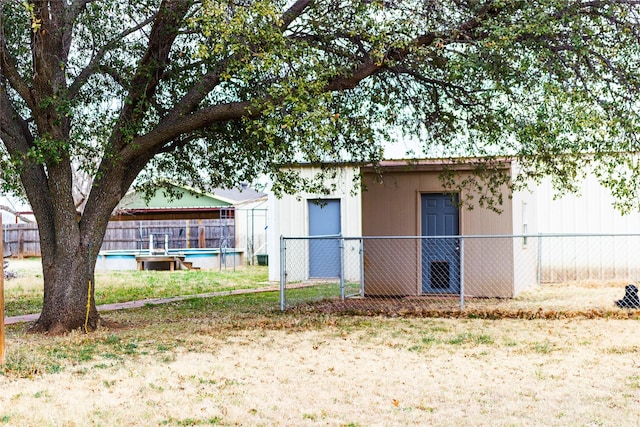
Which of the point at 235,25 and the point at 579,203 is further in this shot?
the point at 579,203

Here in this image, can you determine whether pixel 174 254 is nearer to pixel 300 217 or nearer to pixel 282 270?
pixel 300 217

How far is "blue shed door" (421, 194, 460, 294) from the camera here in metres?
14.8

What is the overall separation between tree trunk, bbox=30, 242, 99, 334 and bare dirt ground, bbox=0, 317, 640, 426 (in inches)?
26.1

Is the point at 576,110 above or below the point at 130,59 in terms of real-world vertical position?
below

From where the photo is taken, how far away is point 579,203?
1869 cm

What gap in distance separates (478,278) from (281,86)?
6980 millimetres

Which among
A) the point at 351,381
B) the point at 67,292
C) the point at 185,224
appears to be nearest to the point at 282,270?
the point at 67,292

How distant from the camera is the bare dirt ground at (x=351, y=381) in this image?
19.2 feet

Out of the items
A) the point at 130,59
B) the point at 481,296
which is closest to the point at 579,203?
the point at 481,296

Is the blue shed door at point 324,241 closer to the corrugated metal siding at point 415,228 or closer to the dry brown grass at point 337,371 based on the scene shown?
the corrugated metal siding at point 415,228

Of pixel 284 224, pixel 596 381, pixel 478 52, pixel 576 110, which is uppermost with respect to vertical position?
pixel 478 52

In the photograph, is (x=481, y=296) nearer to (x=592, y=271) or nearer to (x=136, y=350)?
(x=592, y=271)

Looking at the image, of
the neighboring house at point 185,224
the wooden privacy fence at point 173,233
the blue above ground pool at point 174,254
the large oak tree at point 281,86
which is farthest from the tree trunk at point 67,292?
the wooden privacy fence at point 173,233

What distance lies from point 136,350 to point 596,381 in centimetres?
507
